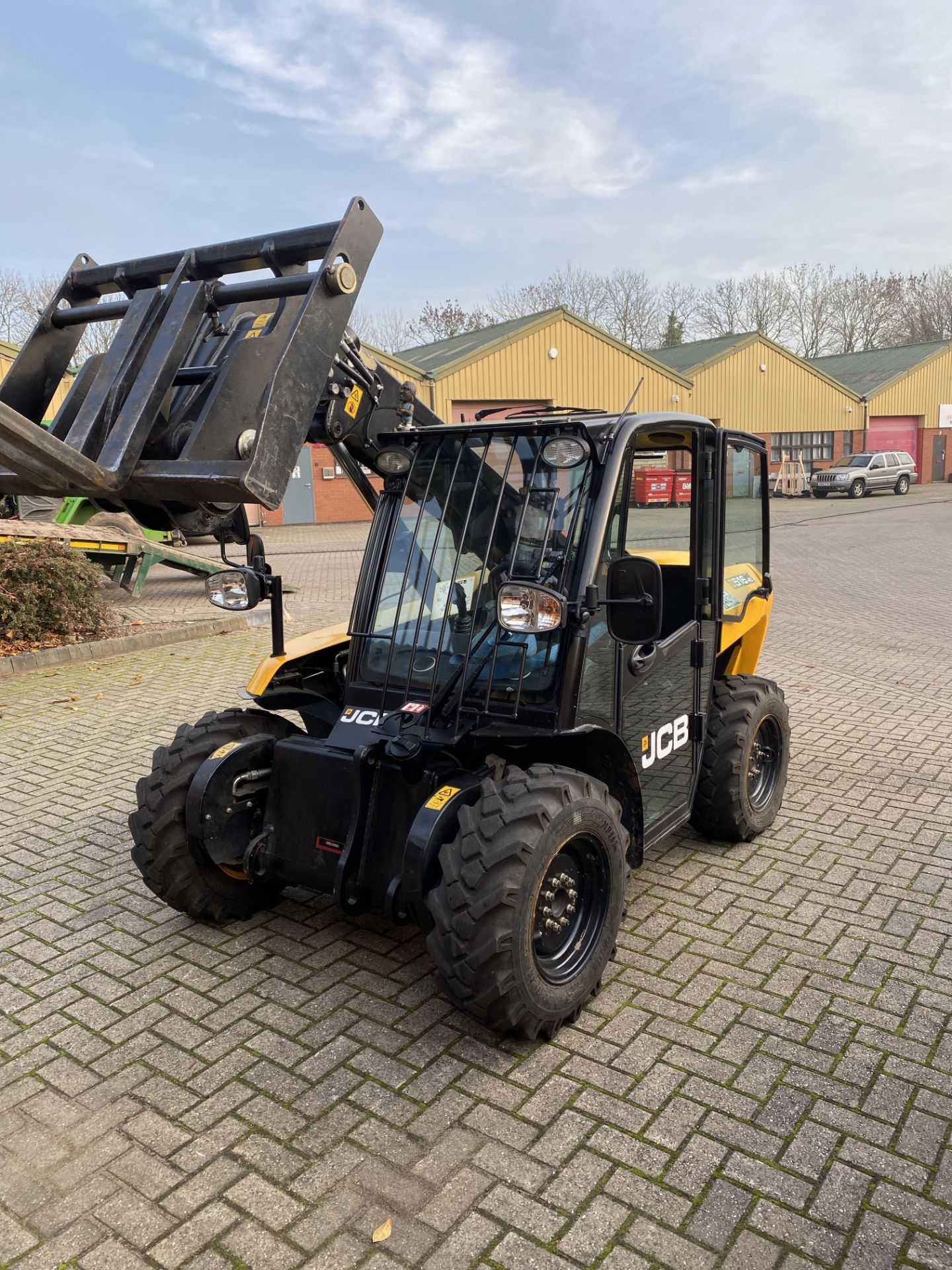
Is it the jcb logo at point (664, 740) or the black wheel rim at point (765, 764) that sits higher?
the jcb logo at point (664, 740)

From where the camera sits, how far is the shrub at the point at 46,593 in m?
9.75

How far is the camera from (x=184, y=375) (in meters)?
3.29

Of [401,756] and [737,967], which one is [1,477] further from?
[737,967]

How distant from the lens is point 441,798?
11.0 ft

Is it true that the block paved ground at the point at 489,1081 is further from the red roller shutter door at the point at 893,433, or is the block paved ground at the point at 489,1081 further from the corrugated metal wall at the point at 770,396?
the red roller shutter door at the point at 893,433

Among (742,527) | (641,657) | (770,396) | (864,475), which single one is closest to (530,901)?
(641,657)

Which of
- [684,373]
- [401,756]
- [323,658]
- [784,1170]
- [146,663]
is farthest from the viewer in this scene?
[684,373]

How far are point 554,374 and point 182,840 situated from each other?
2869 centimetres

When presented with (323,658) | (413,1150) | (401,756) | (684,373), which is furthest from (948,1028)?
(684,373)

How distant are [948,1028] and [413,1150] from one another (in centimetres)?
200

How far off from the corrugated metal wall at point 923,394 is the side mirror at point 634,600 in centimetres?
4404

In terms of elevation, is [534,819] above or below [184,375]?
below

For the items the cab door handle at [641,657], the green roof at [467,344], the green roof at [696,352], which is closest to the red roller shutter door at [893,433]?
the green roof at [696,352]

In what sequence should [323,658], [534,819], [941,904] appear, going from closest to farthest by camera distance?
[534,819], [941,904], [323,658]
